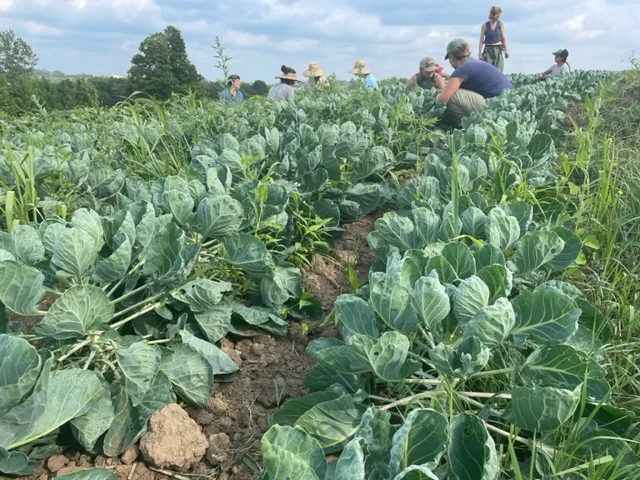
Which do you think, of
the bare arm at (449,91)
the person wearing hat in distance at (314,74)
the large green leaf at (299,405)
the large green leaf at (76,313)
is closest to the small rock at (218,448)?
the large green leaf at (299,405)

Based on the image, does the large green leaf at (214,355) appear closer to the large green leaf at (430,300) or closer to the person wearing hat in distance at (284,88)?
the large green leaf at (430,300)

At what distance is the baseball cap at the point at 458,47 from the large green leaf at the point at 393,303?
221 inches

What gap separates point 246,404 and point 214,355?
7.6 inches

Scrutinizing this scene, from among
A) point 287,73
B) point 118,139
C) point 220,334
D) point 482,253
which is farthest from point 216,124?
point 287,73

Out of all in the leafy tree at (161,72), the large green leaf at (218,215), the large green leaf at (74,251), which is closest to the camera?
the large green leaf at (74,251)

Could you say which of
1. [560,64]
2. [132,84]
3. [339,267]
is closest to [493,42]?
[560,64]

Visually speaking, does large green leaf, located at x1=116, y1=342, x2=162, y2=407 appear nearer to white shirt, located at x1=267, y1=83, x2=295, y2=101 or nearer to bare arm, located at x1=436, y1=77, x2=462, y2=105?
bare arm, located at x1=436, y1=77, x2=462, y2=105

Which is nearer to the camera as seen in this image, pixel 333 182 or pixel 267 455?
pixel 267 455

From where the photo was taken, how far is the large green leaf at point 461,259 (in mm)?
1513

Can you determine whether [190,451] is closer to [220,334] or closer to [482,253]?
[220,334]

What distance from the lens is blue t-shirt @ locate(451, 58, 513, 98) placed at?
230 inches

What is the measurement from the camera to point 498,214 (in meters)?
1.80

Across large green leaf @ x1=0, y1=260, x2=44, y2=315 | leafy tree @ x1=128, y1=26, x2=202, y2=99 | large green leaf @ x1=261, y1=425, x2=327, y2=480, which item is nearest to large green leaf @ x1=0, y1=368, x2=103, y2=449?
large green leaf @ x1=0, y1=260, x2=44, y2=315

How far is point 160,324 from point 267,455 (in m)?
1.00
